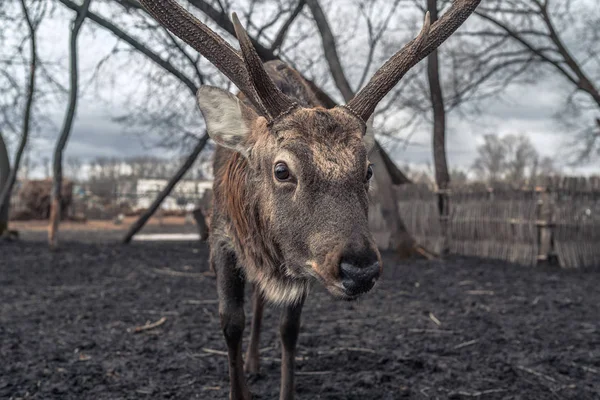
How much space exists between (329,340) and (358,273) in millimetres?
3338

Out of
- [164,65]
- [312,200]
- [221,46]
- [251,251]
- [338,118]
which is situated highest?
[164,65]

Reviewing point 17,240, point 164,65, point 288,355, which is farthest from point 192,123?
point 288,355

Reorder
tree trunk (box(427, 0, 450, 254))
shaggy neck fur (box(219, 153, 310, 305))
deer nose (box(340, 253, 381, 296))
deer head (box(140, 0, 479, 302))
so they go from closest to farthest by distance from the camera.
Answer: deer nose (box(340, 253, 381, 296)) < deer head (box(140, 0, 479, 302)) < shaggy neck fur (box(219, 153, 310, 305)) < tree trunk (box(427, 0, 450, 254))

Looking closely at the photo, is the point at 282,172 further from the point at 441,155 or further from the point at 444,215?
the point at 441,155

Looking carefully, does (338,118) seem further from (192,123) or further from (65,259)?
(192,123)

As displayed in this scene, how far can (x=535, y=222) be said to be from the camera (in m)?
11.8

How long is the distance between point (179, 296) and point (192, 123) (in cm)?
746

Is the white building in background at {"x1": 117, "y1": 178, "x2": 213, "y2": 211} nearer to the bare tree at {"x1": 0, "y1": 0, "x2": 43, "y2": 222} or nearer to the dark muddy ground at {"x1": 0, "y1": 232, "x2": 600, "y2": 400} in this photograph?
the bare tree at {"x1": 0, "y1": 0, "x2": 43, "y2": 222}

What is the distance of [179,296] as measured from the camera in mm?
8047

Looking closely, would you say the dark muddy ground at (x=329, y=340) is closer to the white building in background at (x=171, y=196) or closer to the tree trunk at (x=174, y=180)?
the tree trunk at (x=174, y=180)

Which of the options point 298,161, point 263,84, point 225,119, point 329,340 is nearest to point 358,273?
point 298,161

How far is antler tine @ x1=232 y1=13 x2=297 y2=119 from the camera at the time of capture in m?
2.96

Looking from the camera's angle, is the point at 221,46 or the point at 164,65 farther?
the point at 164,65

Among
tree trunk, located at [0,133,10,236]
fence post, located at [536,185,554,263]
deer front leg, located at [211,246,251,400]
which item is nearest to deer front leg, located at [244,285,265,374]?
deer front leg, located at [211,246,251,400]
